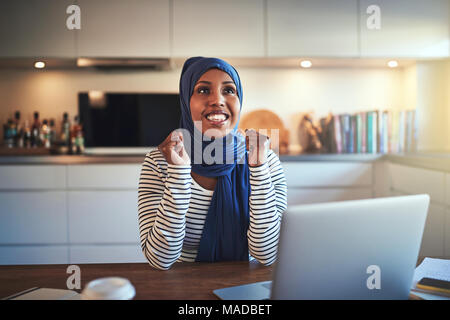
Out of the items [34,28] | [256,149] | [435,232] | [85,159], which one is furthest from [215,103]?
[34,28]

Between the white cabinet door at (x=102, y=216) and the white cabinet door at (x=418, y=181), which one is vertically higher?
the white cabinet door at (x=418, y=181)

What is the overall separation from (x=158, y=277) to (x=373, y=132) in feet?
8.43

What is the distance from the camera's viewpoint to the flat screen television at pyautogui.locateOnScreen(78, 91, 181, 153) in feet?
10.4

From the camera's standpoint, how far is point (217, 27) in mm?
2904

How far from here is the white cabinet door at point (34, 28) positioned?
287cm

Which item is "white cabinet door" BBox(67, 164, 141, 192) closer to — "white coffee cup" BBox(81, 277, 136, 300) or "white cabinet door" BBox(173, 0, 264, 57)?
"white cabinet door" BBox(173, 0, 264, 57)

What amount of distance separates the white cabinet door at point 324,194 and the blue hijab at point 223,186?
5.04 ft

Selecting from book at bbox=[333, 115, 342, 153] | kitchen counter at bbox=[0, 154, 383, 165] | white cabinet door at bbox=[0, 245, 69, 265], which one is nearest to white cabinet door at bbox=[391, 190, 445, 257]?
kitchen counter at bbox=[0, 154, 383, 165]

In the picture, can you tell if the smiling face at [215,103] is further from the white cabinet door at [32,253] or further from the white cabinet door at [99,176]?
the white cabinet door at [32,253]

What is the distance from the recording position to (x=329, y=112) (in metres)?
3.29

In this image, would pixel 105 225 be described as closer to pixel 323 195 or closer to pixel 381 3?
pixel 323 195

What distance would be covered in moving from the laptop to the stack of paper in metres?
0.13

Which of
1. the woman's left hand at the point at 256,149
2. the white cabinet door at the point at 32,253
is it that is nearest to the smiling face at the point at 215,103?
the woman's left hand at the point at 256,149

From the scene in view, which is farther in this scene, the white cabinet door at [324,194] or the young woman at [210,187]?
the white cabinet door at [324,194]
